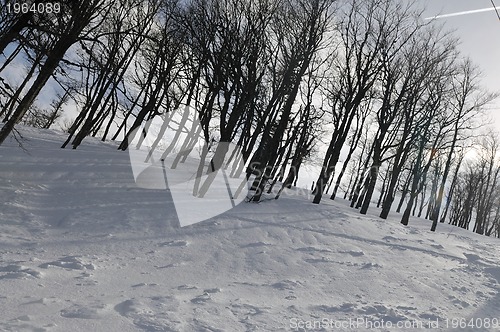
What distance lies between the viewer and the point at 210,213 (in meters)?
9.46

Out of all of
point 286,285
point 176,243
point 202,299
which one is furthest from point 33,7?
point 286,285

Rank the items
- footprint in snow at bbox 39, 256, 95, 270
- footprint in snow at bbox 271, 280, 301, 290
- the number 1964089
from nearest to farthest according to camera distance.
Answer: footprint in snow at bbox 39, 256, 95, 270 → footprint in snow at bbox 271, 280, 301, 290 → the number 1964089

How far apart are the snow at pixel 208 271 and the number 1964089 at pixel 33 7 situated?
415cm

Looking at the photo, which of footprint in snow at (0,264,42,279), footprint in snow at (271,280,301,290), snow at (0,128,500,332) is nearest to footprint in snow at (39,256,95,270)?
snow at (0,128,500,332)

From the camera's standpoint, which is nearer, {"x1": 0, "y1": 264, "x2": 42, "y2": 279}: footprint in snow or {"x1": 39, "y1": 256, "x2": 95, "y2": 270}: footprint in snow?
{"x1": 0, "y1": 264, "x2": 42, "y2": 279}: footprint in snow

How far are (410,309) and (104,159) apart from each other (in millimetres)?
14002

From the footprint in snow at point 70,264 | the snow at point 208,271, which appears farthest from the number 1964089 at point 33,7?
the footprint in snow at point 70,264

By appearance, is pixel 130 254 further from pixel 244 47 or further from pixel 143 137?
pixel 143 137

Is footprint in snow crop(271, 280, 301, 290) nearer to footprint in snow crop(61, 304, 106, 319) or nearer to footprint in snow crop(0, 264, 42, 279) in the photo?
footprint in snow crop(61, 304, 106, 319)

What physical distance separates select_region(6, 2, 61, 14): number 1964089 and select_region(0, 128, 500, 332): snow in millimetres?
4154

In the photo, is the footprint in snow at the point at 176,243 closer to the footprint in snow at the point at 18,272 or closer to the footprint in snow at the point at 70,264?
the footprint in snow at the point at 70,264

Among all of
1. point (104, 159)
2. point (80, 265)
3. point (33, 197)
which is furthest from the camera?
point (104, 159)

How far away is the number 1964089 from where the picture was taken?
6578 millimetres

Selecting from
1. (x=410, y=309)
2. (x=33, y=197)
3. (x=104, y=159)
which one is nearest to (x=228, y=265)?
(x=410, y=309)
